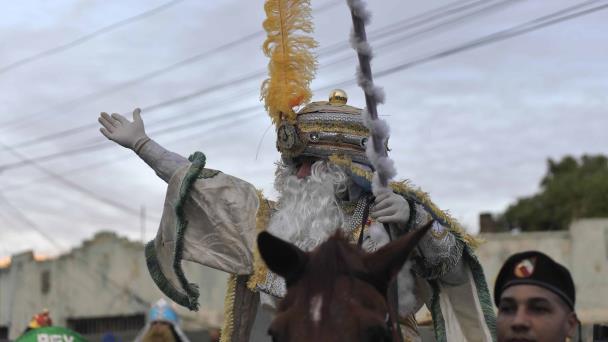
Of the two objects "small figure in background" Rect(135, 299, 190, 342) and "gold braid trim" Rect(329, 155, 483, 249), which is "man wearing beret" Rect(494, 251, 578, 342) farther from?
"small figure in background" Rect(135, 299, 190, 342)

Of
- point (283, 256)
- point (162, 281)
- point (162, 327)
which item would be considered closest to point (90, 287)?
point (162, 327)

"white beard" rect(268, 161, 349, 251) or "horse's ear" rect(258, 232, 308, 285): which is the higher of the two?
"white beard" rect(268, 161, 349, 251)

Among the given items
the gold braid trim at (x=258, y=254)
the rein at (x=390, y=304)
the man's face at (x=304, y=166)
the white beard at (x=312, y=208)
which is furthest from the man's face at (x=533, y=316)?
the man's face at (x=304, y=166)

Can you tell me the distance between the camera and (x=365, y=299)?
10.2 ft

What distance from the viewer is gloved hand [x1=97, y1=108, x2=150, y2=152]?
4.86 m

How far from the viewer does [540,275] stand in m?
3.93

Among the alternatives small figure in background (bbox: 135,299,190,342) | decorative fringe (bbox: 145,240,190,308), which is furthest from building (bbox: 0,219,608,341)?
decorative fringe (bbox: 145,240,190,308)

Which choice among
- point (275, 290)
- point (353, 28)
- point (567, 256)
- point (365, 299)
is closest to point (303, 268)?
point (365, 299)

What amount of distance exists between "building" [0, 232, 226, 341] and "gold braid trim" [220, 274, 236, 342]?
709 inches

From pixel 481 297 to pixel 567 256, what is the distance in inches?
671

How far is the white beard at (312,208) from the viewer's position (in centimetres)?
471

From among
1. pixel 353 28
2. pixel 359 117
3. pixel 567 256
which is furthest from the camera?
pixel 567 256

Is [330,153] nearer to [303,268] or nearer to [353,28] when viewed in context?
[353,28]

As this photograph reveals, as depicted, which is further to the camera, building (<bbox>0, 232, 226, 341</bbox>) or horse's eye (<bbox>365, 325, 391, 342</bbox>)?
building (<bbox>0, 232, 226, 341</bbox>)
